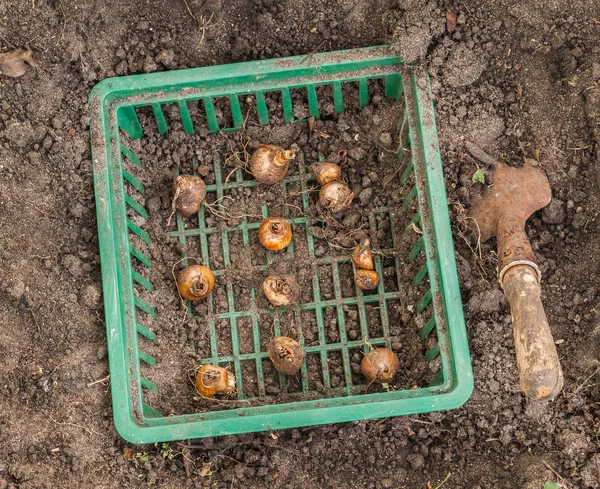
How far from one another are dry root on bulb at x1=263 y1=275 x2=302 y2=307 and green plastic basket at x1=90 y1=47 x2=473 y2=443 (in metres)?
0.09

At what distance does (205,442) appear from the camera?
7.79ft

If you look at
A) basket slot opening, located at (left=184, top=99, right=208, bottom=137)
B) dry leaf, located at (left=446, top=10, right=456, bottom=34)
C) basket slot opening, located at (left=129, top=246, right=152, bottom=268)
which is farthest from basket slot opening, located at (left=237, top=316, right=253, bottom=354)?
dry leaf, located at (left=446, top=10, right=456, bottom=34)

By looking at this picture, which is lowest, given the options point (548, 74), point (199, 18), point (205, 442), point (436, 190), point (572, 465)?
point (572, 465)

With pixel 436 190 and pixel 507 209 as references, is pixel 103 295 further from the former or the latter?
pixel 507 209

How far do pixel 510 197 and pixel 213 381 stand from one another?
1175 millimetres

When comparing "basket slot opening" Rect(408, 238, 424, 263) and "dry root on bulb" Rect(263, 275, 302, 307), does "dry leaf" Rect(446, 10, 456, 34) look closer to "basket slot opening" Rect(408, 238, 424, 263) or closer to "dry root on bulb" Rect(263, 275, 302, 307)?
"basket slot opening" Rect(408, 238, 424, 263)

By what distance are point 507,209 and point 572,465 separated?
872mm

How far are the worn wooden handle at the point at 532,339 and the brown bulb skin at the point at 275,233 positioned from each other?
76 cm

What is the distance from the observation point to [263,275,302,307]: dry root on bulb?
2361mm

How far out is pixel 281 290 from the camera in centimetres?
237

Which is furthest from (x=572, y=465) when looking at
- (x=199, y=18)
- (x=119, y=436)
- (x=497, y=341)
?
(x=199, y=18)

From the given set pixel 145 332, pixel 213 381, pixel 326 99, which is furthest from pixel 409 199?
pixel 145 332

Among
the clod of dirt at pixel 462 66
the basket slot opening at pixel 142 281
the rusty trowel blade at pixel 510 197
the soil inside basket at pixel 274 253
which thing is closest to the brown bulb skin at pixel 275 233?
the soil inside basket at pixel 274 253

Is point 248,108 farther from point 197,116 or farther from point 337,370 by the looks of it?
point 337,370
